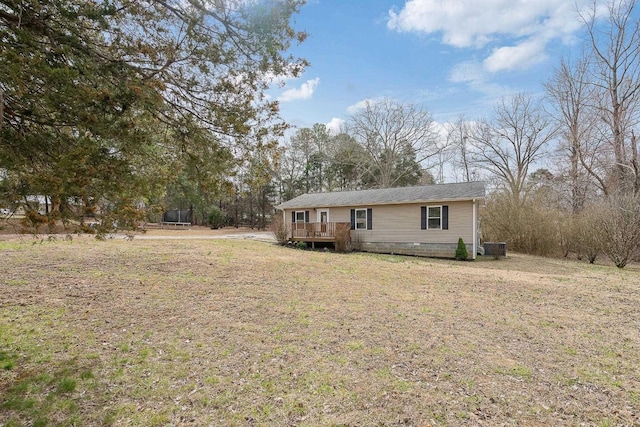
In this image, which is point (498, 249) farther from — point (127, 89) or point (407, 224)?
point (127, 89)

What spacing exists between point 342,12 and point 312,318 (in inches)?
231

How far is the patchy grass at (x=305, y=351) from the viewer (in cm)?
285

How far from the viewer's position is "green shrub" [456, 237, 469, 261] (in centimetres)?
1338

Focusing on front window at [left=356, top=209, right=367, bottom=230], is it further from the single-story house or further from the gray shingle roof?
the gray shingle roof

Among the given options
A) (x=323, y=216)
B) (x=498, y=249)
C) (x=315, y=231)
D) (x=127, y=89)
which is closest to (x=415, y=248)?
(x=498, y=249)

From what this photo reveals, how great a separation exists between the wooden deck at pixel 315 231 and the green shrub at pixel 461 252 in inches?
199

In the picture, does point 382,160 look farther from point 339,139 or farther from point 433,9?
point 433,9

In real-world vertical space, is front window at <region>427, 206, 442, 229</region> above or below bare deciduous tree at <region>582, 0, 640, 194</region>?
below

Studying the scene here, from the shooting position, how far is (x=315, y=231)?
1639 centimetres

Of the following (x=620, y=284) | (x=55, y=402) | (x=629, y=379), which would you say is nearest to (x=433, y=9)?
(x=620, y=284)

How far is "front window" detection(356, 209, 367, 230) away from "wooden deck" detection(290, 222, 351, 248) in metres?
0.53

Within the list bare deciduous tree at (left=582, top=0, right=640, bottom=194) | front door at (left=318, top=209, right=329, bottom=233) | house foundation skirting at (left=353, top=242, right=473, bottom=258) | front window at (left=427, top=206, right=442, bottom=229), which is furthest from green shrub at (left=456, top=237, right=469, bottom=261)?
bare deciduous tree at (left=582, top=0, right=640, bottom=194)

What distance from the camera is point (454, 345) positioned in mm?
4227

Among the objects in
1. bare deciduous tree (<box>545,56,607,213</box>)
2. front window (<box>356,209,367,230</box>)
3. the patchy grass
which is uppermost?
bare deciduous tree (<box>545,56,607,213</box>)
